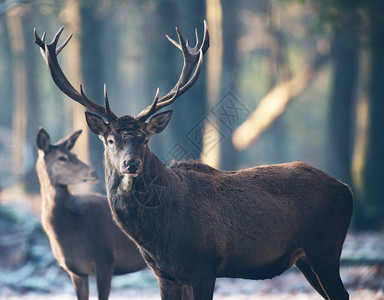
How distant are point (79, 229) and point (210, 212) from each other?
231 centimetres

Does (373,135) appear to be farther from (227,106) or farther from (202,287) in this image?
(202,287)

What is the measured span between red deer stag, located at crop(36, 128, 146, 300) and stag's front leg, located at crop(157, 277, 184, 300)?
5.26 feet

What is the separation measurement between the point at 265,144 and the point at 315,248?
32.2 metres

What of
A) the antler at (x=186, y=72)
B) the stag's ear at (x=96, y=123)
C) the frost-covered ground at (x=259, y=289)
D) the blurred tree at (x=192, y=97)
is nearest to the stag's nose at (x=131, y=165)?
the stag's ear at (x=96, y=123)

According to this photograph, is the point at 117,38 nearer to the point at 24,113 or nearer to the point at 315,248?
the point at 24,113

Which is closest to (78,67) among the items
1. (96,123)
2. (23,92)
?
(23,92)

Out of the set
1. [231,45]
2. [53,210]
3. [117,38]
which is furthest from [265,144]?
[53,210]

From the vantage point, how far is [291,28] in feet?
85.0

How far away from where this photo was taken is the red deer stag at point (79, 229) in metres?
6.87

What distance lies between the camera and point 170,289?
17.7 ft

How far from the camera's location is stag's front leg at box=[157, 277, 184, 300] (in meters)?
5.39

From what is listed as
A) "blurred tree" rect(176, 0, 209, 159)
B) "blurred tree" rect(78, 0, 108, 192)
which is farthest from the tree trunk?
"blurred tree" rect(78, 0, 108, 192)

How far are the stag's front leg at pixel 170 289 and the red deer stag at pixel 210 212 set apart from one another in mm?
10

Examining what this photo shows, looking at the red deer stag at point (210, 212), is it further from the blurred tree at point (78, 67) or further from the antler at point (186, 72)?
the blurred tree at point (78, 67)
